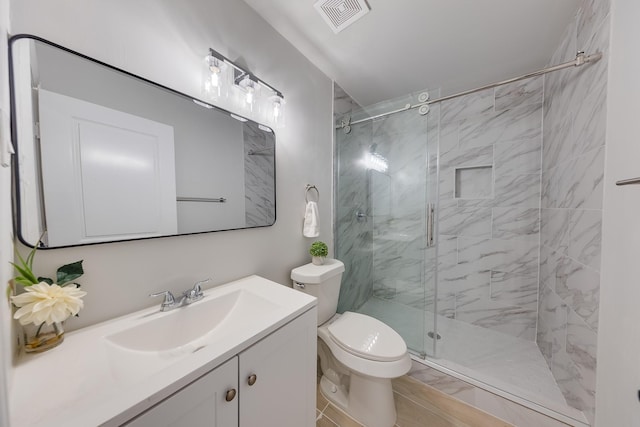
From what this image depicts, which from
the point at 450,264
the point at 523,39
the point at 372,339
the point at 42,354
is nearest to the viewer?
the point at 42,354

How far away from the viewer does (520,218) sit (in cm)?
185

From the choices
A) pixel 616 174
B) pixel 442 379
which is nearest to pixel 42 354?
pixel 442 379

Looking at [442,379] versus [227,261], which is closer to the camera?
[227,261]

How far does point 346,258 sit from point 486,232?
1353 mm

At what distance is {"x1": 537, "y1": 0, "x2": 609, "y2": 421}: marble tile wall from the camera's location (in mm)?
1019

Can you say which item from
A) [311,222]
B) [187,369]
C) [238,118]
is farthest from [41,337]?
[311,222]

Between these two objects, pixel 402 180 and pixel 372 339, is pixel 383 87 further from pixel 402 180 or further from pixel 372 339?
pixel 372 339

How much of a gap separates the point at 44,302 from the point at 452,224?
2603 mm

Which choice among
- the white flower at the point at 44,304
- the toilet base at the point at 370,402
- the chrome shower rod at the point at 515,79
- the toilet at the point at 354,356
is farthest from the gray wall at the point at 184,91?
the toilet base at the point at 370,402

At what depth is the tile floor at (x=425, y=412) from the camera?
1208 millimetres

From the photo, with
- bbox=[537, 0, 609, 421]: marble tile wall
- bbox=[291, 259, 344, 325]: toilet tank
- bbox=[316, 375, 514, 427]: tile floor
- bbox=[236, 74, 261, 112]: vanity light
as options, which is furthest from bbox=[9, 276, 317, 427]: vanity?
bbox=[537, 0, 609, 421]: marble tile wall

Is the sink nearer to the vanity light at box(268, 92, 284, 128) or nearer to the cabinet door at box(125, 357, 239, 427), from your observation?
the cabinet door at box(125, 357, 239, 427)

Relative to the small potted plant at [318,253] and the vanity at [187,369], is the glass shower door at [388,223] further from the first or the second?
the vanity at [187,369]

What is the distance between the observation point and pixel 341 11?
3.78 ft
